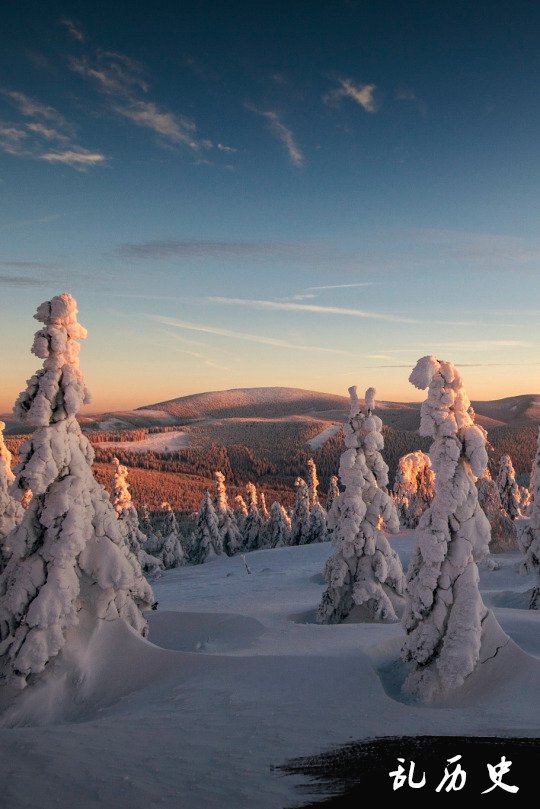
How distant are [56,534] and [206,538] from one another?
2068 inches

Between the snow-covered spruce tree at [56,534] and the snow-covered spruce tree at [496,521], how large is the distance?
39.6 m

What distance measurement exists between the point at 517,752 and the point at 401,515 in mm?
57754

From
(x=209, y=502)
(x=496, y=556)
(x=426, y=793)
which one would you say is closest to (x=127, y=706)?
(x=426, y=793)

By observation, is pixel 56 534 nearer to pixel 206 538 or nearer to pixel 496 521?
pixel 496 521

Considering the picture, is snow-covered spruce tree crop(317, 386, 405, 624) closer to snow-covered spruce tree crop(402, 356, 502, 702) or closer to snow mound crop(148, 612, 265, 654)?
snow mound crop(148, 612, 265, 654)

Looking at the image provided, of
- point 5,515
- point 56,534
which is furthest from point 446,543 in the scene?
point 5,515

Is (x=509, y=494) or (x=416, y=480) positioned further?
(x=509, y=494)

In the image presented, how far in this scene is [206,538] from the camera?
212 ft

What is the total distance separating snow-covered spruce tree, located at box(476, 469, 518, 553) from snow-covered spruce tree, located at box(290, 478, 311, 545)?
2253cm

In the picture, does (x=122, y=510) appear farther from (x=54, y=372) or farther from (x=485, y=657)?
(x=485, y=657)

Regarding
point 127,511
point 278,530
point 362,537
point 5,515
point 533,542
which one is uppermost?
point 5,515

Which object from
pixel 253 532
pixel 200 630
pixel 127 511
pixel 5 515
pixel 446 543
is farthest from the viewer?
pixel 253 532

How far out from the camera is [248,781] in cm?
769

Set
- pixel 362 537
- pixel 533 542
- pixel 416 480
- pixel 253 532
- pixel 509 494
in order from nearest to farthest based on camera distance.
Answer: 1. pixel 362 537
2. pixel 533 542
3. pixel 416 480
4. pixel 509 494
5. pixel 253 532
